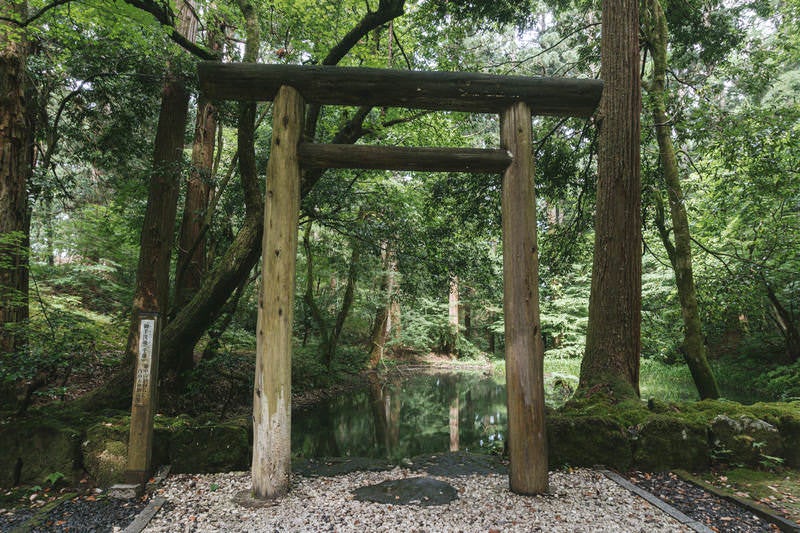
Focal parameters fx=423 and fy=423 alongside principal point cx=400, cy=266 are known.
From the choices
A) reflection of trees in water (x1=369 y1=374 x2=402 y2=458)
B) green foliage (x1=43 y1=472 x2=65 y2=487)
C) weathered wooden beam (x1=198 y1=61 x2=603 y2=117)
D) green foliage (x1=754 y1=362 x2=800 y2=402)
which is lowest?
reflection of trees in water (x1=369 y1=374 x2=402 y2=458)

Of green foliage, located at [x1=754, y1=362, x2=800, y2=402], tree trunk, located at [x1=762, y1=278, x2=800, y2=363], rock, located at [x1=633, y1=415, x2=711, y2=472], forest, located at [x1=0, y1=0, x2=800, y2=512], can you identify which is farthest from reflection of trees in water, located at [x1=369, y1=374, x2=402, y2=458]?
tree trunk, located at [x1=762, y1=278, x2=800, y2=363]

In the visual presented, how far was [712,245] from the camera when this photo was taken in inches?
349

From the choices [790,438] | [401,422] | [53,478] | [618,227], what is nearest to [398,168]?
[618,227]

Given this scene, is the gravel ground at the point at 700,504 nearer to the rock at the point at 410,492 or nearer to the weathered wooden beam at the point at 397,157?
the rock at the point at 410,492

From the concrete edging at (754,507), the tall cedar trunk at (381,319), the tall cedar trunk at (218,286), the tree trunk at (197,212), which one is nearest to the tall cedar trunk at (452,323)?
the tall cedar trunk at (381,319)

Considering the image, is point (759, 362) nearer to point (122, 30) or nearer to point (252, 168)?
point (252, 168)

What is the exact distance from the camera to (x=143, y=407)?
3.27m

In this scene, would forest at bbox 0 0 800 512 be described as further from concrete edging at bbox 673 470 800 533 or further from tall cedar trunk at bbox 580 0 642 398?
concrete edging at bbox 673 470 800 533

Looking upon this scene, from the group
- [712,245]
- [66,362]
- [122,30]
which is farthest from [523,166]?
[712,245]

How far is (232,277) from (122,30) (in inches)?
126

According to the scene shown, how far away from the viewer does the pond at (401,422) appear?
19.5 ft

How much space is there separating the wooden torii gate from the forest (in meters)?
1.15

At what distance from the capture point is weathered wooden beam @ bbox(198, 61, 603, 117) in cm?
328

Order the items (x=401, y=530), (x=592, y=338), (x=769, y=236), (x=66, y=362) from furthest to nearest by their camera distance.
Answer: (x=769, y=236), (x=592, y=338), (x=66, y=362), (x=401, y=530)
